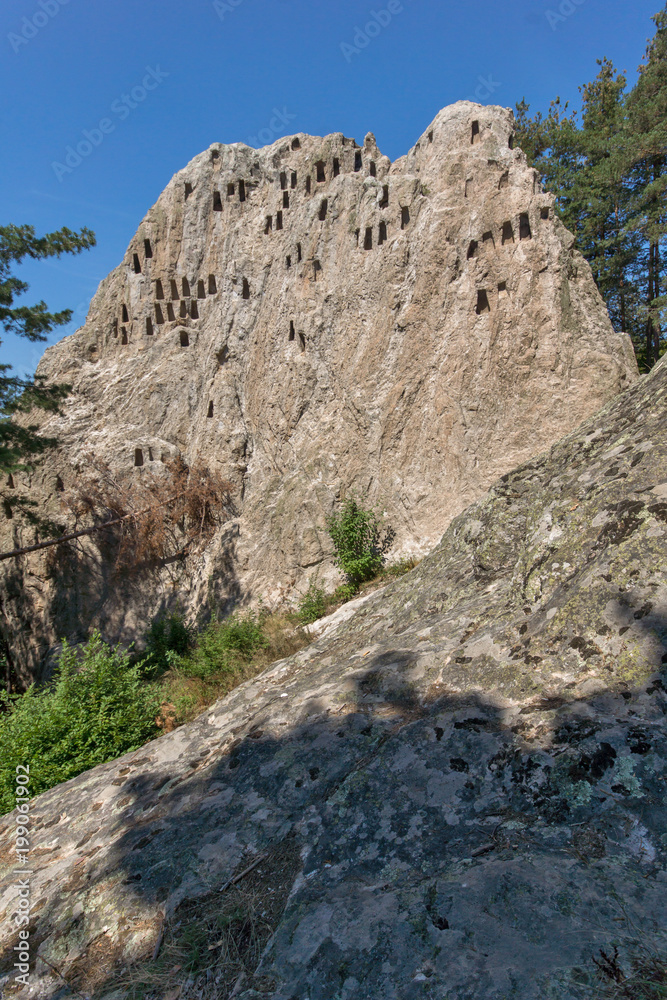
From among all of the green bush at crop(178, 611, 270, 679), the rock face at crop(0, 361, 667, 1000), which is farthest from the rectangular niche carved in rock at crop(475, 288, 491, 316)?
the green bush at crop(178, 611, 270, 679)

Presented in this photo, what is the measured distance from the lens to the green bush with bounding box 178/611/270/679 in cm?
898

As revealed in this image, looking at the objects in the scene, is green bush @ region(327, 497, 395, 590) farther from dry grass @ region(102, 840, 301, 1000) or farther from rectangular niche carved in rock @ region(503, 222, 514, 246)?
dry grass @ region(102, 840, 301, 1000)

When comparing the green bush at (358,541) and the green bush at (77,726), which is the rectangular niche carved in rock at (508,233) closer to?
the green bush at (358,541)

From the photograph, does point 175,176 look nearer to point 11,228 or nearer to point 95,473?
point 11,228

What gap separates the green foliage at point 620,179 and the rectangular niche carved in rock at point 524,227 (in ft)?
25.2

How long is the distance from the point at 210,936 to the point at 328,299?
38.8ft

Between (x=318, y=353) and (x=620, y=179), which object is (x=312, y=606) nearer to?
(x=318, y=353)

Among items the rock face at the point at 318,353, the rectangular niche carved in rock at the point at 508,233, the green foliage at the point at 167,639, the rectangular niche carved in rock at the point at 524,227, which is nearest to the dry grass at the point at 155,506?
the rock face at the point at 318,353

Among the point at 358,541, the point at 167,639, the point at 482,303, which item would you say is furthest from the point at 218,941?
the point at 482,303

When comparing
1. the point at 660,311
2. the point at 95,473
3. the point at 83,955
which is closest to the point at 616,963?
the point at 83,955

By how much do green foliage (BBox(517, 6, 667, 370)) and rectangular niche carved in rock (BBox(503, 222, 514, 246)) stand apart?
7866 millimetres

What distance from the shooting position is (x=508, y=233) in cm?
1021

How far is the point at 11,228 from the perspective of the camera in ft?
39.5

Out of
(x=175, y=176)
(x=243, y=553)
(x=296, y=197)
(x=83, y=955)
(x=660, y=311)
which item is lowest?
(x=83, y=955)
